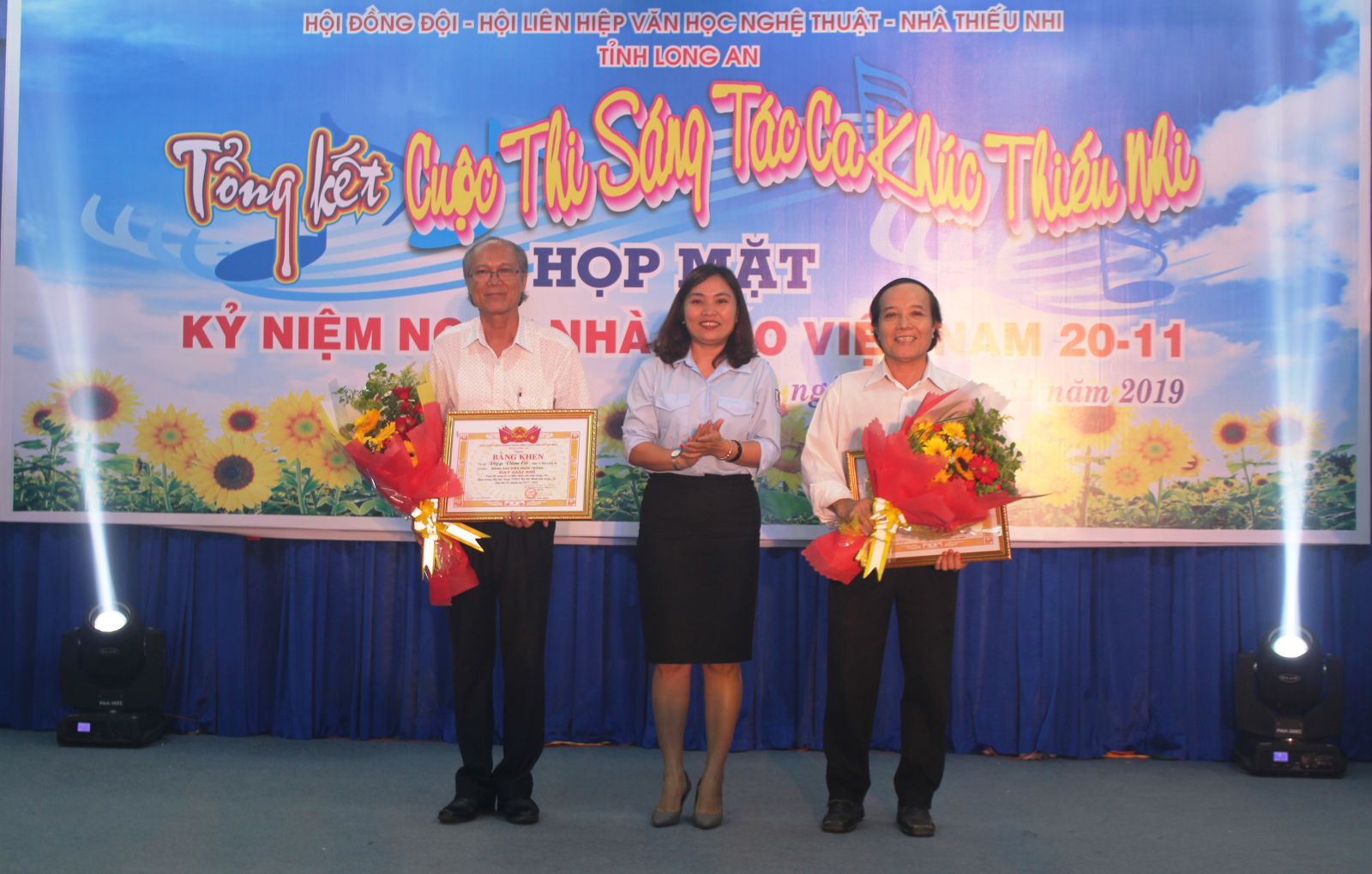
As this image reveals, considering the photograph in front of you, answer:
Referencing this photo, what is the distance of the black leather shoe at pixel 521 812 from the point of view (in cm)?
335

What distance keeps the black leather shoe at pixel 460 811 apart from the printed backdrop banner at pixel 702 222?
115 cm

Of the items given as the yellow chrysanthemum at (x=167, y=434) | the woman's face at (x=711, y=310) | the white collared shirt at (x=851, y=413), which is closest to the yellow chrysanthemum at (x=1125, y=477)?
the white collared shirt at (x=851, y=413)

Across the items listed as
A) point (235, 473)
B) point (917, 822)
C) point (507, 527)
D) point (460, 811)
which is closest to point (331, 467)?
point (235, 473)

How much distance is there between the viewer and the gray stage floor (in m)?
3.08

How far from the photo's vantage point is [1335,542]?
13.7 feet

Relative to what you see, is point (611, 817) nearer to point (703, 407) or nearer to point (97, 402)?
point (703, 407)

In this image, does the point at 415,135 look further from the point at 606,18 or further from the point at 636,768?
the point at 636,768

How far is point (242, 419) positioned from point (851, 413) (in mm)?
2293

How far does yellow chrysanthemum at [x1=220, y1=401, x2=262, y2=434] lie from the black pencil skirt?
5.84 ft

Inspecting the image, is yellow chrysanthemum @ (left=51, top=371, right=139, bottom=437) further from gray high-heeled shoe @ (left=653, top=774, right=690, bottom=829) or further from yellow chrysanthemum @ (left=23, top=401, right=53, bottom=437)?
gray high-heeled shoe @ (left=653, top=774, right=690, bottom=829)

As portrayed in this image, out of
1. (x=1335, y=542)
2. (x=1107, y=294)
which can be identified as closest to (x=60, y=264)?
(x=1107, y=294)

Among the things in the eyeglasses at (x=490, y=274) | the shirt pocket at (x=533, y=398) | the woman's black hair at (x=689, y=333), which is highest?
the eyeglasses at (x=490, y=274)

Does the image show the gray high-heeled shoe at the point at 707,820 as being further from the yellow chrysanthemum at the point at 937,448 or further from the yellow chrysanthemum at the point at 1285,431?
the yellow chrysanthemum at the point at 1285,431

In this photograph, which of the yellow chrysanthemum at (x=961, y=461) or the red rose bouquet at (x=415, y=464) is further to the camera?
the red rose bouquet at (x=415, y=464)
